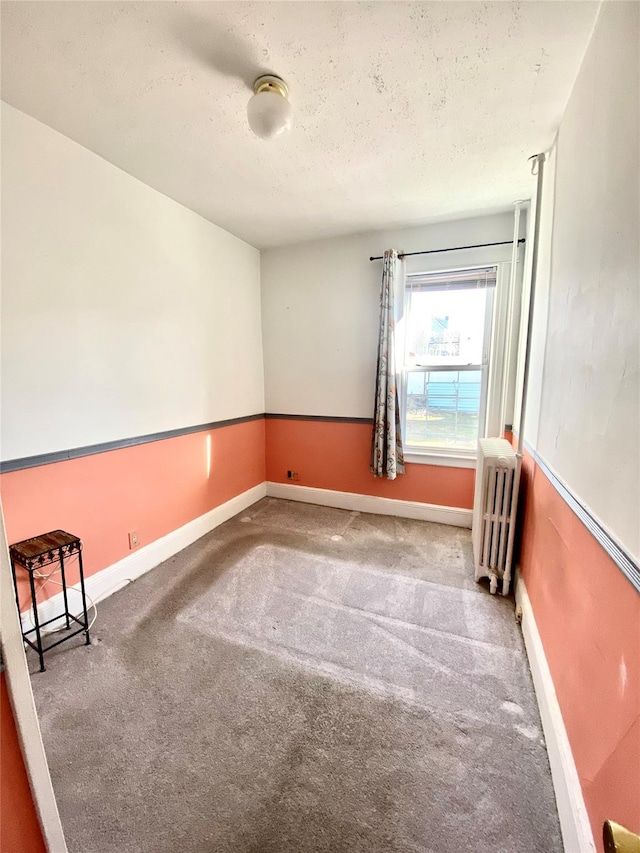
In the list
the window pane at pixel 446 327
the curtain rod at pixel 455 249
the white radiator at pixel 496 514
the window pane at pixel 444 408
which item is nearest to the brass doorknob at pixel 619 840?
the white radiator at pixel 496 514

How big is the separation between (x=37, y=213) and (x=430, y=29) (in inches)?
72.0

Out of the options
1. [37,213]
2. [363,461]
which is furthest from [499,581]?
[37,213]

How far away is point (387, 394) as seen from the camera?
2914 millimetres

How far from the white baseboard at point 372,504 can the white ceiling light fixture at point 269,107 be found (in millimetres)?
2724

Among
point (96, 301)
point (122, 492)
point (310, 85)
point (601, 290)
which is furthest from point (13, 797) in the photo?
point (310, 85)

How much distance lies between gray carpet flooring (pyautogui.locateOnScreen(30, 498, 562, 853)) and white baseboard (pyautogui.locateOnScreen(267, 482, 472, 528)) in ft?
2.69

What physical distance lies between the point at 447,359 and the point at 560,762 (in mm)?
2459

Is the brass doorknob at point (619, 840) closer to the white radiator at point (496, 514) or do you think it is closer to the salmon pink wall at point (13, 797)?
the salmon pink wall at point (13, 797)

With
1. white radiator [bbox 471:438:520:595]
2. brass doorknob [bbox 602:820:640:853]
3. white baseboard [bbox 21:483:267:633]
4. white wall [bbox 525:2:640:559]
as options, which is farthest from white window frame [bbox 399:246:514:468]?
brass doorknob [bbox 602:820:640:853]

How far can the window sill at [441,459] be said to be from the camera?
9.52 feet

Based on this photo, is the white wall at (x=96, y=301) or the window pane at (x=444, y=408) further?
the window pane at (x=444, y=408)

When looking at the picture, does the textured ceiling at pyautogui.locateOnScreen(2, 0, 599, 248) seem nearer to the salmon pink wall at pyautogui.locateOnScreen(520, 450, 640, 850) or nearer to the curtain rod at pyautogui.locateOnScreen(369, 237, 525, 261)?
the curtain rod at pyautogui.locateOnScreen(369, 237, 525, 261)

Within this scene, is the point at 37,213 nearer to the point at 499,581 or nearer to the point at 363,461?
the point at 363,461

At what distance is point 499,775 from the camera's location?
116 cm
